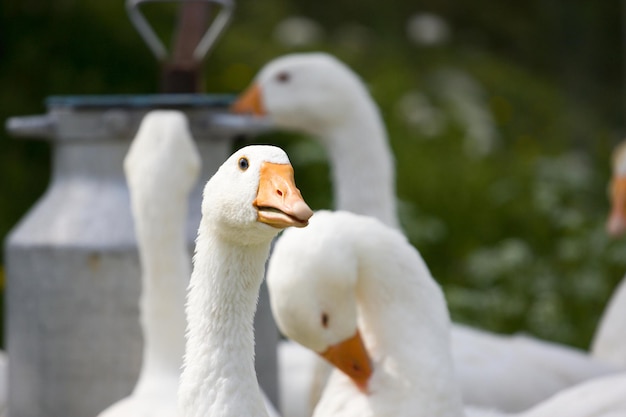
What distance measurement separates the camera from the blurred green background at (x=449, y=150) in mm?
8977

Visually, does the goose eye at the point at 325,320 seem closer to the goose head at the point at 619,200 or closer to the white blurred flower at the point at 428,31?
the goose head at the point at 619,200

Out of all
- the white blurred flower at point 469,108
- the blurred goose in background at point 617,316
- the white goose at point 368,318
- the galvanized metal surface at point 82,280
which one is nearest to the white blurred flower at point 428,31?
the white blurred flower at point 469,108

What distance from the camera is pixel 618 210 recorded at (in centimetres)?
673

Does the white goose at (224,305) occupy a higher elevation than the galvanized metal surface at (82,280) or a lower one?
higher

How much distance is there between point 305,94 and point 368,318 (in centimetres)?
194

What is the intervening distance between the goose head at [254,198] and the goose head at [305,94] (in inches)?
113

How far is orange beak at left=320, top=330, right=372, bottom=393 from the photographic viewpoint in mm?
4301

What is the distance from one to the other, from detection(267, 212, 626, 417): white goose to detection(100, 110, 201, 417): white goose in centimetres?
53

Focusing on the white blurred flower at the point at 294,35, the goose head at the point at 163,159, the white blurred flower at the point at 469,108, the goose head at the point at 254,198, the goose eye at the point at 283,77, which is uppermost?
the goose head at the point at 254,198

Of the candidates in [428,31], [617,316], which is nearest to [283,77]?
[617,316]

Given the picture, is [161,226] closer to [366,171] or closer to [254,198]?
[366,171]

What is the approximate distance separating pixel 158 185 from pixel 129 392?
850 mm

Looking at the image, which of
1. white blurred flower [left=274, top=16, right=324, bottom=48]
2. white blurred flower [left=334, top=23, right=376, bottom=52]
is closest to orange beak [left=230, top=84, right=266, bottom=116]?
white blurred flower [left=274, top=16, right=324, bottom=48]

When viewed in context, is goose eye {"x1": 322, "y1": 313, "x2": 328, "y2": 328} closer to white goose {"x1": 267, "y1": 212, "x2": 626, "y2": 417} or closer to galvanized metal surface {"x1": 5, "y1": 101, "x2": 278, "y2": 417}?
white goose {"x1": 267, "y1": 212, "x2": 626, "y2": 417}
